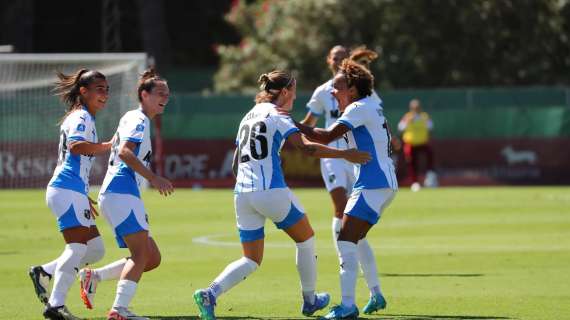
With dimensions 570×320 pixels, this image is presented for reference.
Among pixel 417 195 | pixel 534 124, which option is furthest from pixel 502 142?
pixel 417 195

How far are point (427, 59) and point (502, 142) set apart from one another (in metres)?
8.19

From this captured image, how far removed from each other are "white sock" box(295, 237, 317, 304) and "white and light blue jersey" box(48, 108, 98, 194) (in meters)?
1.89

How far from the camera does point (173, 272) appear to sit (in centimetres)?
1364

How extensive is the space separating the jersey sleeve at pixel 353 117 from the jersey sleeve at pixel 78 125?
214 centimetres

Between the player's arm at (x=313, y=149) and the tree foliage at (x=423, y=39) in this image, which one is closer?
the player's arm at (x=313, y=149)

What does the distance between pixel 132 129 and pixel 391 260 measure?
6.03 metres

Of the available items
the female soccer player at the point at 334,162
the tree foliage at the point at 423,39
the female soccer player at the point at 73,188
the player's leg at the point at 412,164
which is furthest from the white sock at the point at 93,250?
the tree foliage at the point at 423,39

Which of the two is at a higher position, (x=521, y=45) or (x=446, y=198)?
(x=521, y=45)

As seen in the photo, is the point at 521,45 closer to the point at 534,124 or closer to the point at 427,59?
the point at 427,59

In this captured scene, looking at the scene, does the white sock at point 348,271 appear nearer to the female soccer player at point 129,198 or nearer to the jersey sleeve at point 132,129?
the female soccer player at point 129,198

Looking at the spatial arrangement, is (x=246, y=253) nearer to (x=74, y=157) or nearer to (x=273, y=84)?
(x=273, y=84)

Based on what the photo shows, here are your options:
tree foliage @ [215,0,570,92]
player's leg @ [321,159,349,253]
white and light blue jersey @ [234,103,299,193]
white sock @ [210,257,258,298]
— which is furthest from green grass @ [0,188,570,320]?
tree foliage @ [215,0,570,92]

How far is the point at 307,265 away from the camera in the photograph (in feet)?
33.0

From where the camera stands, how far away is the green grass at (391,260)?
426 inches
